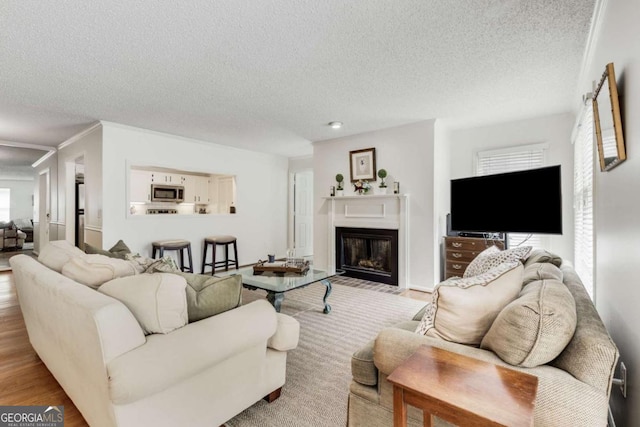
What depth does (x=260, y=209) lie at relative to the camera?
645cm

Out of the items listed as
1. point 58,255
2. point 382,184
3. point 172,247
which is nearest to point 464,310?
point 58,255

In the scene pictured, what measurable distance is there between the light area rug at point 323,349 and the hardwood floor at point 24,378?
1.11 metres

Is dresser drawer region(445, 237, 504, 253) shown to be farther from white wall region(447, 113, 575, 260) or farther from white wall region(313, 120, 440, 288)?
white wall region(447, 113, 575, 260)

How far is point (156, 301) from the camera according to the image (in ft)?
4.28

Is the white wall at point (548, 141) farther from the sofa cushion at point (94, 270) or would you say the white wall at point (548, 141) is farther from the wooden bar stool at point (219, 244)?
the sofa cushion at point (94, 270)

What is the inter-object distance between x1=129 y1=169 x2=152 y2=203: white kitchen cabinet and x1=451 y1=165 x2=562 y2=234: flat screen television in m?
5.77

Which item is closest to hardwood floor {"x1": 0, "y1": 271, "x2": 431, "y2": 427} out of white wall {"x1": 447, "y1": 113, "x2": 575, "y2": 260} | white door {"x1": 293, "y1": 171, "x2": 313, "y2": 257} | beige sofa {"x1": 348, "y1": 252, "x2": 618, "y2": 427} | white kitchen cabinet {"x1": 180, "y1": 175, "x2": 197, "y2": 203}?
beige sofa {"x1": 348, "y1": 252, "x2": 618, "y2": 427}

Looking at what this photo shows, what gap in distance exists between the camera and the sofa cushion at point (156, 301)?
1.30 m

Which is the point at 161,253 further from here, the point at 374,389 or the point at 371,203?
the point at 374,389

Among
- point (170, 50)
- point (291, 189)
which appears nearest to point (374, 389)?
point (170, 50)

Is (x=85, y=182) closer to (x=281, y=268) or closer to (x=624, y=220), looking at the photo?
(x=281, y=268)

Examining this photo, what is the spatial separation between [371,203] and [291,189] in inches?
109

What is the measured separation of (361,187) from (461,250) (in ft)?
5.75

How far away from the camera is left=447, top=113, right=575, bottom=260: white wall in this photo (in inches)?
156
